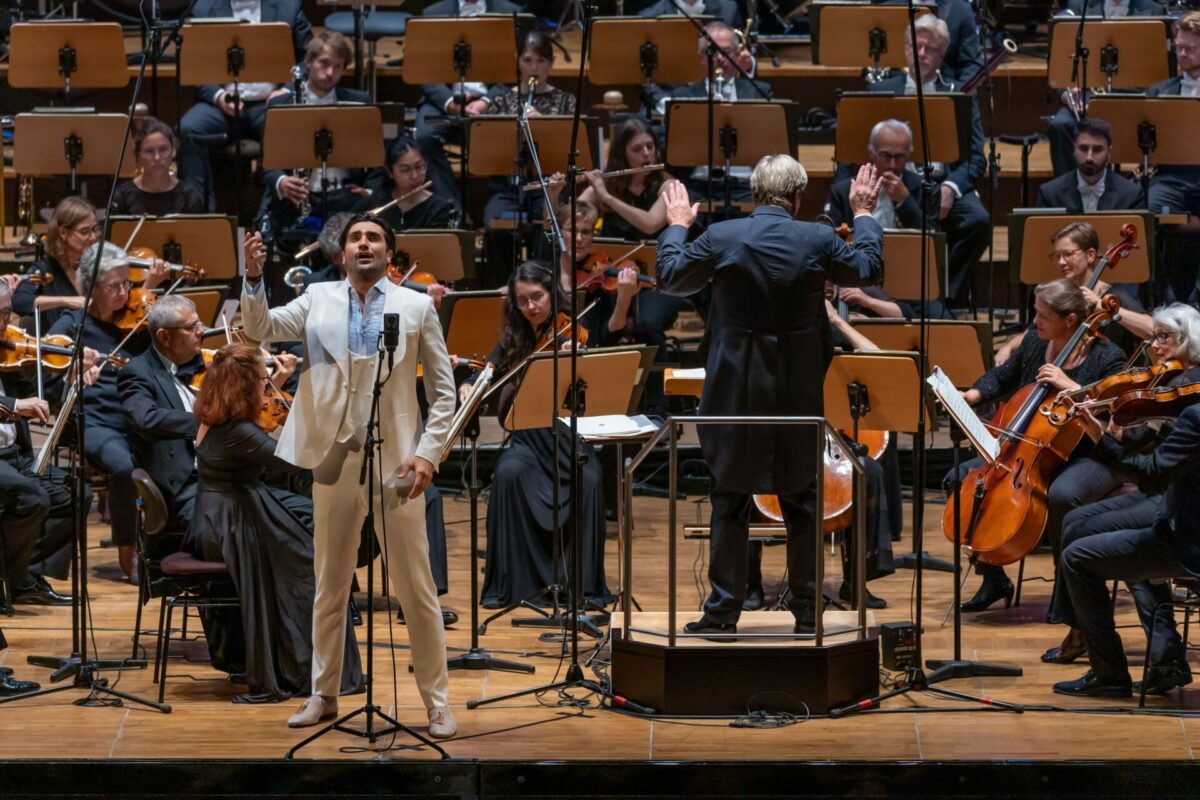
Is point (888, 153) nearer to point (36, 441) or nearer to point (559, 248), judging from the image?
point (559, 248)

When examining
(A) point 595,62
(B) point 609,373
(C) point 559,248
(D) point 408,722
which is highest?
(A) point 595,62

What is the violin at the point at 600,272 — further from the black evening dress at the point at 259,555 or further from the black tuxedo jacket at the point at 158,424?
the black evening dress at the point at 259,555

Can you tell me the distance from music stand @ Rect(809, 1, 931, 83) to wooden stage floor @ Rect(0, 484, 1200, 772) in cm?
342

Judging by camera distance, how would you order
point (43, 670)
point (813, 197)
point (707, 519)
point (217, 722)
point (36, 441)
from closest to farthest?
point (217, 722), point (43, 670), point (707, 519), point (36, 441), point (813, 197)

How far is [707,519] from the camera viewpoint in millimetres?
6938

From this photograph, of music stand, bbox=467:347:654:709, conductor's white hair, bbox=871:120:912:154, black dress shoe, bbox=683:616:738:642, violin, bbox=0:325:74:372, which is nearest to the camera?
black dress shoe, bbox=683:616:738:642

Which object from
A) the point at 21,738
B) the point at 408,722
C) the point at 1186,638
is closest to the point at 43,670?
the point at 21,738

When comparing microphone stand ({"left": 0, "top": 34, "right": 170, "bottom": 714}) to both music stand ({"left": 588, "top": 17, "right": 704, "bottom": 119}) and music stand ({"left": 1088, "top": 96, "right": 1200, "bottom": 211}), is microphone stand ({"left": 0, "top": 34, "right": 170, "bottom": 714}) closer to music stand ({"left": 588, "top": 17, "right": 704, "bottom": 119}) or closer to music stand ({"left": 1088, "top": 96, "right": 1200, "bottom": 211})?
→ music stand ({"left": 588, "top": 17, "right": 704, "bottom": 119})

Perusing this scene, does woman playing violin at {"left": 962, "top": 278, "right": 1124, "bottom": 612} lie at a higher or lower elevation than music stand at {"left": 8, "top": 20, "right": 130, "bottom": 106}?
lower

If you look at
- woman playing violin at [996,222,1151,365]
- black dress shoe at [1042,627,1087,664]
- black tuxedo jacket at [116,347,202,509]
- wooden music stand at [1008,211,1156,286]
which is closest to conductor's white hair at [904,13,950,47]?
wooden music stand at [1008,211,1156,286]

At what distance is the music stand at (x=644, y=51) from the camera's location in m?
7.92

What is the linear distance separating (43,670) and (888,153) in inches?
150

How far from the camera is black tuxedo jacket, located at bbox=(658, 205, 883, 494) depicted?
488cm

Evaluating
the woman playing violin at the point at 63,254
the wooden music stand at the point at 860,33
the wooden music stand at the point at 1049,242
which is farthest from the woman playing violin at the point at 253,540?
the wooden music stand at the point at 860,33
